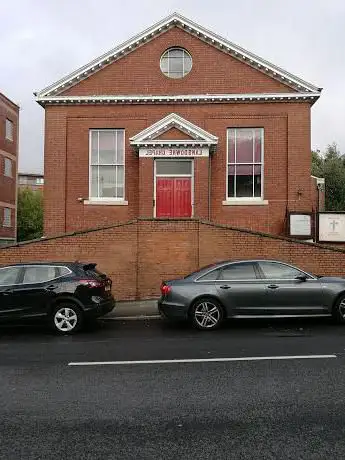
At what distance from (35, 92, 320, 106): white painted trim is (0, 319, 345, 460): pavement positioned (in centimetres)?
1178

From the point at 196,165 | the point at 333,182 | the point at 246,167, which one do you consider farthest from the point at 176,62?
the point at 333,182

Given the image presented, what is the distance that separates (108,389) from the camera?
613 centimetres

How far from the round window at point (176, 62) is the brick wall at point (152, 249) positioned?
751 cm

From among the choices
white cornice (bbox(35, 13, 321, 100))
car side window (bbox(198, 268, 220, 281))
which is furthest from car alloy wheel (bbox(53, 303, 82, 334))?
white cornice (bbox(35, 13, 321, 100))

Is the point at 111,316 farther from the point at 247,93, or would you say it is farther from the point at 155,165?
the point at 247,93

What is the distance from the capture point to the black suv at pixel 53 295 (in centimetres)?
1054

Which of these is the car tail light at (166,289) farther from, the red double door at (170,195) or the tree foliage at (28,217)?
the tree foliage at (28,217)

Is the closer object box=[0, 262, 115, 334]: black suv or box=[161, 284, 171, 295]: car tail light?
box=[0, 262, 115, 334]: black suv

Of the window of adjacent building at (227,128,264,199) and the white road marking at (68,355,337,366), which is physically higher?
the window of adjacent building at (227,128,264,199)

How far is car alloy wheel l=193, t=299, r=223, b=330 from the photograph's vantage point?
A: 10.5 meters

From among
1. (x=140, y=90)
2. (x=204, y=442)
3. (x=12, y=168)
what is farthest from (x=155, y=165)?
(x=12, y=168)

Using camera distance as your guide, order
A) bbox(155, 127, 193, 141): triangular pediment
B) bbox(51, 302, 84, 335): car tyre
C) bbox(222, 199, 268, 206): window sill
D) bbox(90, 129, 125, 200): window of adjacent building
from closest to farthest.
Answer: bbox(51, 302, 84, 335): car tyre → bbox(155, 127, 193, 141): triangular pediment → bbox(222, 199, 268, 206): window sill → bbox(90, 129, 125, 200): window of adjacent building

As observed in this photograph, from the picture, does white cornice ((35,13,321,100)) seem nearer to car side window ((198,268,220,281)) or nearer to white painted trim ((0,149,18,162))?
car side window ((198,268,220,281))

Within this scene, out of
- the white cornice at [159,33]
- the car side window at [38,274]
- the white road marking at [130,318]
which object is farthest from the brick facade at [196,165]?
the car side window at [38,274]
